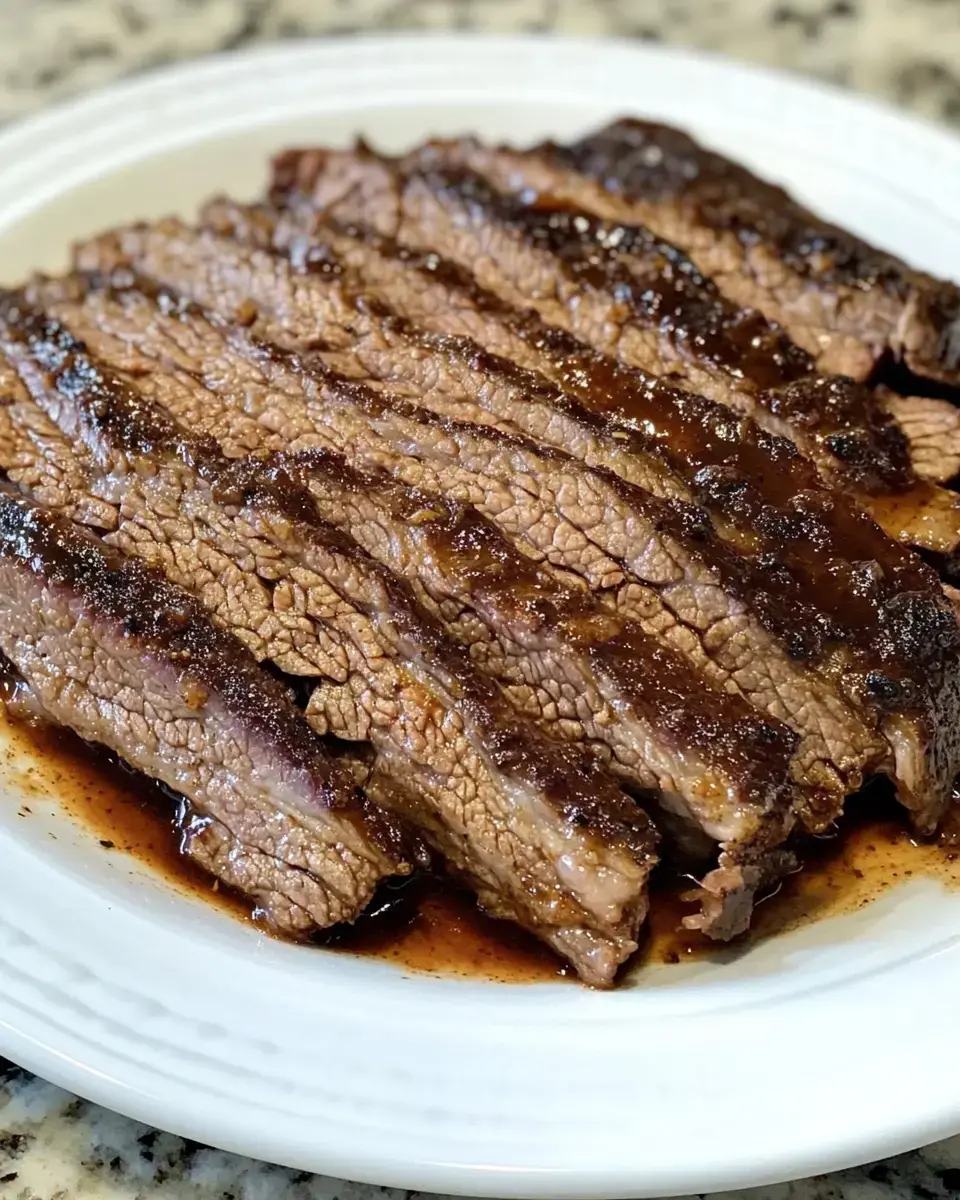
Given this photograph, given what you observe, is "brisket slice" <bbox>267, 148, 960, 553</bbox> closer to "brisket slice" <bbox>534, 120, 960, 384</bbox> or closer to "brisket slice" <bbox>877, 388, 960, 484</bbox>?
"brisket slice" <bbox>877, 388, 960, 484</bbox>

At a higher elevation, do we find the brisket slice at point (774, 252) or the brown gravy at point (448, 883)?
the brisket slice at point (774, 252)

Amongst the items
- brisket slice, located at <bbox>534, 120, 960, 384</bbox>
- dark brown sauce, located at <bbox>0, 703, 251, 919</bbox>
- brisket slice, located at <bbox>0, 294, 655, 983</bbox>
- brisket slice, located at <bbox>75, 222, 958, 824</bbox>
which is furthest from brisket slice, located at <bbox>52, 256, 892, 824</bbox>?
brisket slice, located at <bbox>534, 120, 960, 384</bbox>

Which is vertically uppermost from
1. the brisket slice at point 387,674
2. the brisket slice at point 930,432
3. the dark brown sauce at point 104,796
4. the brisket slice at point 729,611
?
the brisket slice at point 930,432

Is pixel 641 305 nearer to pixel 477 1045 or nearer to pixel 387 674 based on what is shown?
pixel 387 674

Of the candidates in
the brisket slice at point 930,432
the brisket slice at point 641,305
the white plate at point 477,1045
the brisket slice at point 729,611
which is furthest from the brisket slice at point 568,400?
the white plate at point 477,1045

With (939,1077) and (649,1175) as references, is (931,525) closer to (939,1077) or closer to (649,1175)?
(939,1077)

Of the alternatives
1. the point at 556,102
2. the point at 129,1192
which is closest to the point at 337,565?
the point at 129,1192

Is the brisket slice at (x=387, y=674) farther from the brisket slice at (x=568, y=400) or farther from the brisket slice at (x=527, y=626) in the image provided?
the brisket slice at (x=568, y=400)
